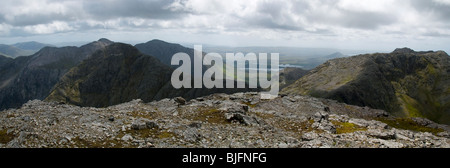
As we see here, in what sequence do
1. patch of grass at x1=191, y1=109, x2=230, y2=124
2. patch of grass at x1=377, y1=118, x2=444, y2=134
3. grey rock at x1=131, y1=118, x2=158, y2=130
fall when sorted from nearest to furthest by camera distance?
grey rock at x1=131, y1=118, x2=158, y2=130
patch of grass at x1=191, y1=109, x2=230, y2=124
patch of grass at x1=377, y1=118, x2=444, y2=134

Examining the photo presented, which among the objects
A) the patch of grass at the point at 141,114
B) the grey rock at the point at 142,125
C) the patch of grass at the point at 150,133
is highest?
the grey rock at the point at 142,125

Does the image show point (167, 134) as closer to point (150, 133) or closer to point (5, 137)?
point (150, 133)

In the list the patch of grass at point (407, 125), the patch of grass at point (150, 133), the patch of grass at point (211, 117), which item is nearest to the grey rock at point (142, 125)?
the patch of grass at point (150, 133)

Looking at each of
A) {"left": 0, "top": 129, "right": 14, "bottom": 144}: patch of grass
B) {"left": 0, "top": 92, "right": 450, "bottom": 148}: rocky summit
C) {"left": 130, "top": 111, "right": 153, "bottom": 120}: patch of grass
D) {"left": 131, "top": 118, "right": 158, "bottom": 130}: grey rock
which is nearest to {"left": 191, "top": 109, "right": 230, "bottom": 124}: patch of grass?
{"left": 0, "top": 92, "right": 450, "bottom": 148}: rocky summit

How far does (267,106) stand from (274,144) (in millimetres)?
36935

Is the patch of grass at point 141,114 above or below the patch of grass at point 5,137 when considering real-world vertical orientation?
below

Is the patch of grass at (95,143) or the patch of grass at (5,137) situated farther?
the patch of grass at (5,137)

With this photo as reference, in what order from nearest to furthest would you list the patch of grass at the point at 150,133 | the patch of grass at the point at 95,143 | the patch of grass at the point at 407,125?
the patch of grass at the point at 95,143 < the patch of grass at the point at 150,133 < the patch of grass at the point at 407,125

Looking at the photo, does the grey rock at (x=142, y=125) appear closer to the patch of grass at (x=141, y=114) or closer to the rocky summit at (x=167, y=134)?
the rocky summit at (x=167, y=134)

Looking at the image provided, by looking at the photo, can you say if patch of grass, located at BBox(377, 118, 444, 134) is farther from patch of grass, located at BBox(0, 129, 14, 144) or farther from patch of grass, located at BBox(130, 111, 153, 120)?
patch of grass, located at BBox(0, 129, 14, 144)

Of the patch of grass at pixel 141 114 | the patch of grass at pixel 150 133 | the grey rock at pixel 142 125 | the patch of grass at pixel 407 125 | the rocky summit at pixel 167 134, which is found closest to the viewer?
the rocky summit at pixel 167 134

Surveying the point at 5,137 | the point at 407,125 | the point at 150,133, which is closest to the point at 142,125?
the point at 150,133
